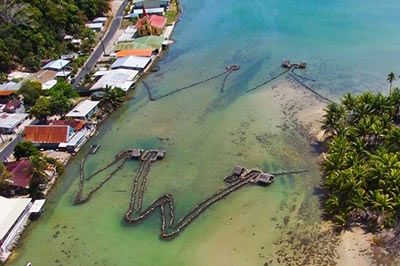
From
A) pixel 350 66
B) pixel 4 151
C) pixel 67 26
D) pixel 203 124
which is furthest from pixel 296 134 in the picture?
pixel 67 26

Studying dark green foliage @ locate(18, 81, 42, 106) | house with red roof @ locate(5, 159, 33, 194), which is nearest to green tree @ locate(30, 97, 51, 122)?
dark green foliage @ locate(18, 81, 42, 106)

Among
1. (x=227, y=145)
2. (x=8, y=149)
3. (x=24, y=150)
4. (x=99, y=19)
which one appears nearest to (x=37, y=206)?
(x=24, y=150)

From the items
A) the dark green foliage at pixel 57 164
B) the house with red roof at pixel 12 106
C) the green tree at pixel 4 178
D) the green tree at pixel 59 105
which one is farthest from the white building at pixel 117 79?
the green tree at pixel 4 178

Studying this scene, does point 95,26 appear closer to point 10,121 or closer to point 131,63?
point 131,63

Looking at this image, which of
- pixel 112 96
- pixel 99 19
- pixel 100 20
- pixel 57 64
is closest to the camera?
pixel 112 96

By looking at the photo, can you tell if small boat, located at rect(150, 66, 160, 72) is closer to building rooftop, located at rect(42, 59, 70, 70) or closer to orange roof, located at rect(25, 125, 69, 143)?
building rooftop, located at rect(42, 59, 70, 70)

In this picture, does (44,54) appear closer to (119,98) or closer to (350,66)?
(119,98)
